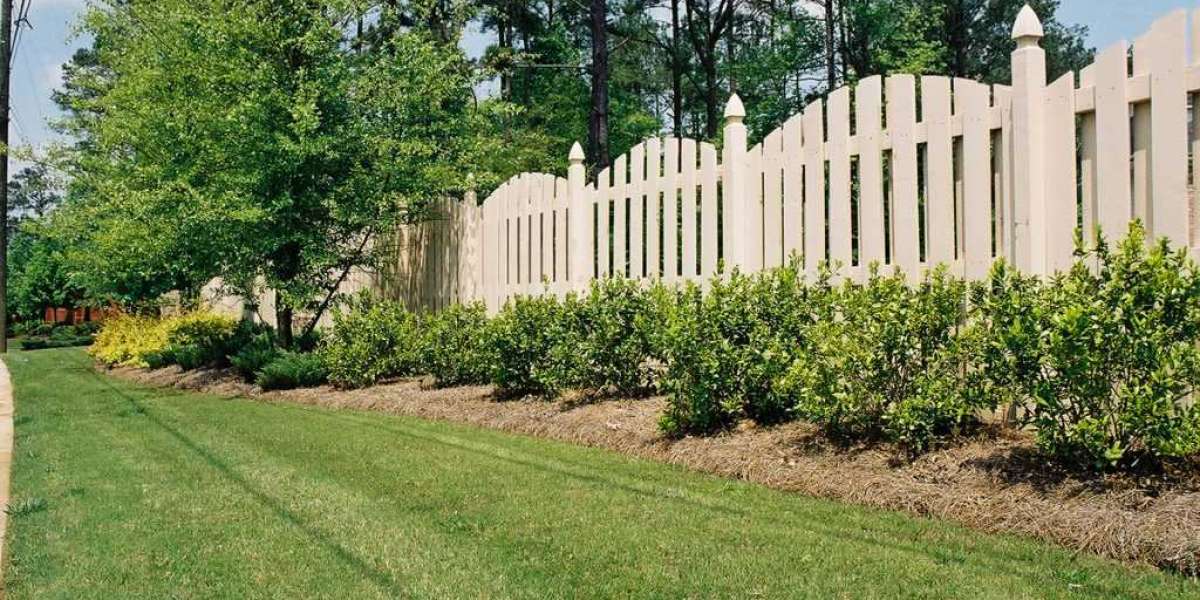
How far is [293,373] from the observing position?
11461 millimetres

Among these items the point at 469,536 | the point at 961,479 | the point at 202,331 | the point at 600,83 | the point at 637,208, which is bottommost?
the point at 469,536

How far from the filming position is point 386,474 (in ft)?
18.6

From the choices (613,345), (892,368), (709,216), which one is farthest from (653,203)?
(892,368)

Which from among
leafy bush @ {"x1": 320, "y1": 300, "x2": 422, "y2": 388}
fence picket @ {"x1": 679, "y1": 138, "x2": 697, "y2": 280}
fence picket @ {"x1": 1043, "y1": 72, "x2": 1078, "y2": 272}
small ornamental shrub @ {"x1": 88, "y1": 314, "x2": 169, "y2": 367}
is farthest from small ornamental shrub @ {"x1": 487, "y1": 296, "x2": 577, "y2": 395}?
Result: small ornamental shrub @ {"x1": 88, "y1": 314, "x2": 169, "y2": 367}

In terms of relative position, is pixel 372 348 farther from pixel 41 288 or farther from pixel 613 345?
pixel 41 288

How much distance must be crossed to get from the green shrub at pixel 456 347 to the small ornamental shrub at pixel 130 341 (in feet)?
26.9

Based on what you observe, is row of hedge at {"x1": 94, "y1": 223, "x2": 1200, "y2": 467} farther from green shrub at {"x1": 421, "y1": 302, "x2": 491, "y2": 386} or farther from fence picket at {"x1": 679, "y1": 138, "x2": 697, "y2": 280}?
green shrub at {"x1": 421, "y1": 302, "x2": 491, "y2": 386}

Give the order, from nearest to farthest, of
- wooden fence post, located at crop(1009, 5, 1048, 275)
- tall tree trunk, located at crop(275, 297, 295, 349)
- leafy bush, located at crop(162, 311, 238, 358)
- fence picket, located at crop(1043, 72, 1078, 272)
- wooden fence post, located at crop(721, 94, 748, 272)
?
fence picket, located at crop(1043, 72, 1078, 272) → wooden fence post, located at crop(1009, 5, 1048, 275) → wooden fence post, located at crop(721, 94, 748, 272) → tall tree trunk, located at crop(275, 297, 295, 349) → leafy bush, located at crop(162, 311, 238, 358)

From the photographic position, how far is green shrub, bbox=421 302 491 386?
9328mm

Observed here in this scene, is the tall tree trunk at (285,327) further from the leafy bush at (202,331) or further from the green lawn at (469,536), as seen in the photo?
the green lawn at (469,536)

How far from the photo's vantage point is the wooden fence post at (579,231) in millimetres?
9445

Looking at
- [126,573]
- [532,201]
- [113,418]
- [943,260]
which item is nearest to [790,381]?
[943,260]

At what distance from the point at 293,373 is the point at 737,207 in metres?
6.46

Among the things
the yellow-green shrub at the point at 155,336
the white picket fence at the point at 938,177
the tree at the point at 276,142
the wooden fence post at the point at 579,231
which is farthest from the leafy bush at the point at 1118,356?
the yellow-green shrub at the point at 155,336
